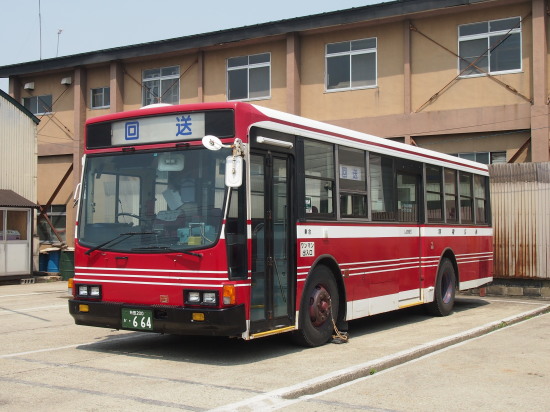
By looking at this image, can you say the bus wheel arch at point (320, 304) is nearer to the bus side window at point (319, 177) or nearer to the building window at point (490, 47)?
the bus side window at point (319, 177)

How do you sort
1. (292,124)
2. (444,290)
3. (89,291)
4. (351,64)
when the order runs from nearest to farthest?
(89,291) → (292,124) → (444,290) → (351,64)

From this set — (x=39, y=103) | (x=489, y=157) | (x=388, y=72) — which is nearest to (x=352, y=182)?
(x=489, y=157)

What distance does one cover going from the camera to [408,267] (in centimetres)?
1289

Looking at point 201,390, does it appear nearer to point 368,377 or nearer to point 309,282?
point 368,377

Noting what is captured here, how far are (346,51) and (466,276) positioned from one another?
12260mm

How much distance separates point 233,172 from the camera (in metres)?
8.09

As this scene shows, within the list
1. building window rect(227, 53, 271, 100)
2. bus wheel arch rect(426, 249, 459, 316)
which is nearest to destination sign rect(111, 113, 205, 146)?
bus wheel arch rect(426, 249, 459, 316)

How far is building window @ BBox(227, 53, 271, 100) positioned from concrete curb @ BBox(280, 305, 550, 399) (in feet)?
54.7

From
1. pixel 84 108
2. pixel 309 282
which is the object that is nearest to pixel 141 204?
pixel 309 282

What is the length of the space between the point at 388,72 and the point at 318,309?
1623 centimetres

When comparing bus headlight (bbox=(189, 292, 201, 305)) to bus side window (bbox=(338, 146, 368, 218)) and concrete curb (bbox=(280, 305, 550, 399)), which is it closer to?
concrete curb (bbox=(280, 305, 550, 399))

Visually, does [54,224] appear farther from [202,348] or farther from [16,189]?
[202,348]

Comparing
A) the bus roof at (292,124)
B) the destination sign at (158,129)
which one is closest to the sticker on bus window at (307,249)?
the bus roof at (292,124)

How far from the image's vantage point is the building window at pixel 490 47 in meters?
22.6
